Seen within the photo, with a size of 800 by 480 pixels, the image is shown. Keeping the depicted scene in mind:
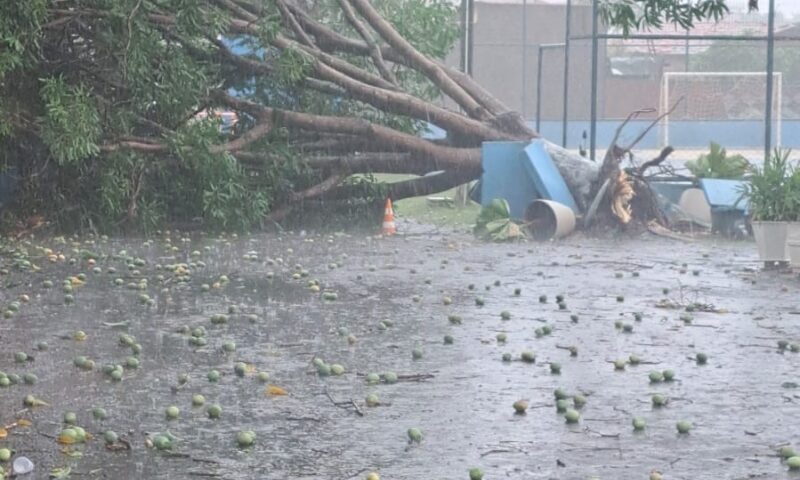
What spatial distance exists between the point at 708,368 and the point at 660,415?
1.49 meters

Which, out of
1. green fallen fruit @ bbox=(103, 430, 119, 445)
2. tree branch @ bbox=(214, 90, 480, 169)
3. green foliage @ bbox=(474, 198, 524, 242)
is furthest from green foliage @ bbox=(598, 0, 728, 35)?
tree branch @ bbox=(214, 90, 480, 169)

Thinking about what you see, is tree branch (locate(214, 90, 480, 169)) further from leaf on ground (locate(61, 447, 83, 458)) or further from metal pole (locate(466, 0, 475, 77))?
leaf on ground (locate(61, 447, 83, 458))

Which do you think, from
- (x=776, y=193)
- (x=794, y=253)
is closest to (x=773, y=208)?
(x=776, y=193)

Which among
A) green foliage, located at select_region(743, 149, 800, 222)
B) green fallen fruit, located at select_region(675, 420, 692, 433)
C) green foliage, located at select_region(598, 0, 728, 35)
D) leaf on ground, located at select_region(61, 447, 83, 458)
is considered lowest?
leaf on ground, located at select_region(61, 447, 83, 458)

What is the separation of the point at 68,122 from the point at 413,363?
8004mm

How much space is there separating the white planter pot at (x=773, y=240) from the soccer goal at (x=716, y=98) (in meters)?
16.1

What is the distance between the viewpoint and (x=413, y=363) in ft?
27.1

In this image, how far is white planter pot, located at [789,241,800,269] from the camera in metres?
13.3

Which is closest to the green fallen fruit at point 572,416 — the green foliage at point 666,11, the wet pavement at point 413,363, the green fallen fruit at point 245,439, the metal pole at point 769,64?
the wet pavement at point 413,363

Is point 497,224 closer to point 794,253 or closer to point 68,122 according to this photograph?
→ point 794,253

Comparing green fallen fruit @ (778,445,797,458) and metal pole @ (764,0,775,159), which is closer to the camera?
green fallen fruit @ (778,445,797,458)

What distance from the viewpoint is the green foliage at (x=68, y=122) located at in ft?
49.2

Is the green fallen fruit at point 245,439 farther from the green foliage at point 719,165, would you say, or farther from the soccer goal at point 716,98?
the soccer goal at point 716,98

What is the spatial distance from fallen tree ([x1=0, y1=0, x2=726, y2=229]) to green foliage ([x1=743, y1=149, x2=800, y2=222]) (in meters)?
3.59
